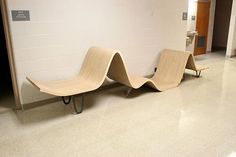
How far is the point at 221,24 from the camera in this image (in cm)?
924

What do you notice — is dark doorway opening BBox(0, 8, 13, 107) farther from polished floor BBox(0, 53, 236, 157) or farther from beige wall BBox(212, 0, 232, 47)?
beige wall BBox(212, 0, 232, 47)

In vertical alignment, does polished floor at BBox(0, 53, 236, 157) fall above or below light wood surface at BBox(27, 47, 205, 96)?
below

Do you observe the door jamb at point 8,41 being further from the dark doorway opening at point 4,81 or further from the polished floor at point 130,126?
the dark doorway opening at point 4,81

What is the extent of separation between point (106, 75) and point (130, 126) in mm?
1193

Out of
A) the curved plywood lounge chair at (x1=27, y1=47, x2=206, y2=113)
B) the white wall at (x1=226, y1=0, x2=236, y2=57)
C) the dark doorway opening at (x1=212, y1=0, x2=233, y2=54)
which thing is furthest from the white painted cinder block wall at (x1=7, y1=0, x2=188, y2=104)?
the dark doorway opening at (x1=212, y1=0, x2=233, y2=54)

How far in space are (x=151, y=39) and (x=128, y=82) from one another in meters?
1.55

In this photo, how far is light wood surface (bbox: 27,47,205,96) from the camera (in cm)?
313

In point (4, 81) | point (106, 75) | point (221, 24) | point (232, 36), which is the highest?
point (221, 24)

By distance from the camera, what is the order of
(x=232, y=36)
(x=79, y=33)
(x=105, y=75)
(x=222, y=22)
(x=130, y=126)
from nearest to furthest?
(x=130, y=126), (x=105, y=75), (x=79, y=33), (x=232, y=36), (x=222, y=22)

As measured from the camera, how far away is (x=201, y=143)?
96.9 inches

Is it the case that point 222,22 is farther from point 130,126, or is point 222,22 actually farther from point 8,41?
point 8,41

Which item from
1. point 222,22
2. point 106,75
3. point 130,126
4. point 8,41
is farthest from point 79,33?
point 222,22

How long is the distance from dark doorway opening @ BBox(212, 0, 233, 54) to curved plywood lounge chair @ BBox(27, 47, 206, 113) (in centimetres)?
507

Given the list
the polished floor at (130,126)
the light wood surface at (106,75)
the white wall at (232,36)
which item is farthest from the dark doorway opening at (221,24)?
the polished floor at (130,126)
